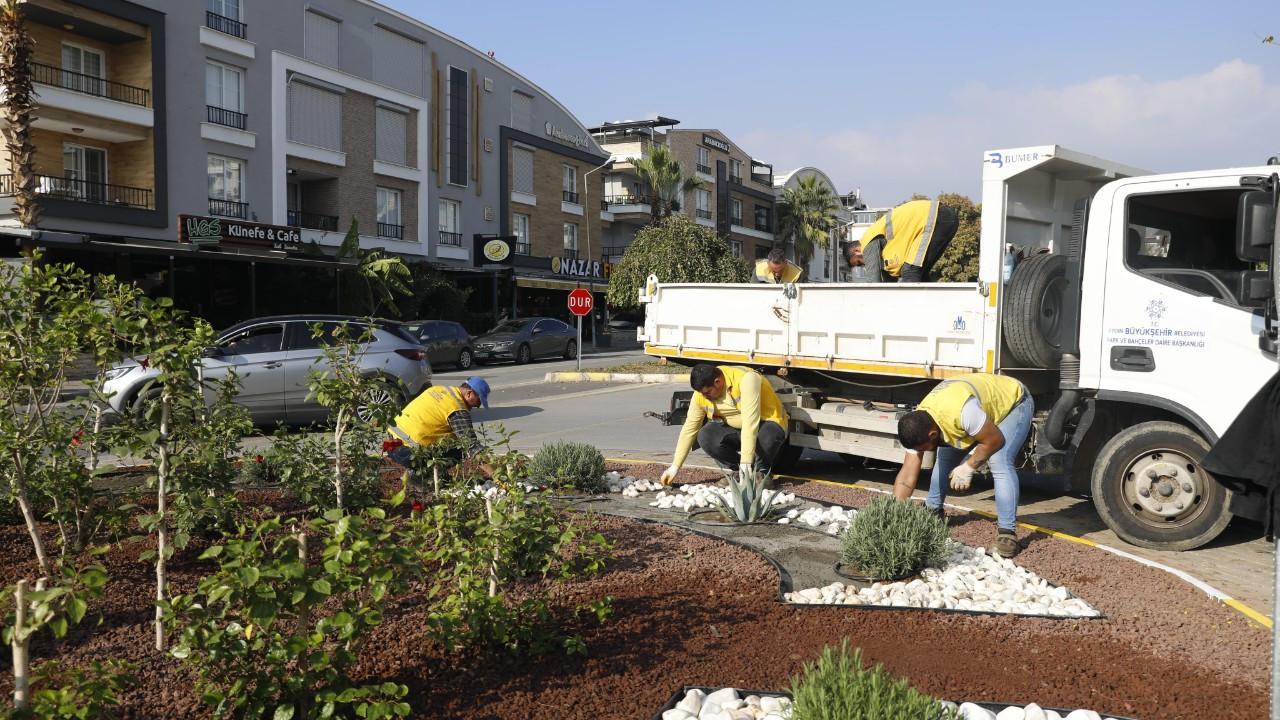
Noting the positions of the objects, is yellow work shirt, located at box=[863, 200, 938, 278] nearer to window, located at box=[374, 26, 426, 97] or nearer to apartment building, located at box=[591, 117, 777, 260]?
window, located at box=[374, 26, 426, 97]

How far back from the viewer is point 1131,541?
6711mm

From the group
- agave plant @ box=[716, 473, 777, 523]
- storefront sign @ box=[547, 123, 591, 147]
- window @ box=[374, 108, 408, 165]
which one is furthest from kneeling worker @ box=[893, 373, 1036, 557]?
storefront sign @ box=[547, 123, 591, 147]

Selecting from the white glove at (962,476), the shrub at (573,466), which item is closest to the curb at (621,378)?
the shrub at (573,466)

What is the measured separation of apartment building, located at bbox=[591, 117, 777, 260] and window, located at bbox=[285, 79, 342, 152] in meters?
A: 22.1

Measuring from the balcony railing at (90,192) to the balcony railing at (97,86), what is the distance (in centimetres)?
230

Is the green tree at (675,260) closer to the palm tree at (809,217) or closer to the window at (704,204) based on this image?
the window at (704,204)

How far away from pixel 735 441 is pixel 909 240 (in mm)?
2611

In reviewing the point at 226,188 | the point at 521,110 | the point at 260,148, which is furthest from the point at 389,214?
the point at 521,110

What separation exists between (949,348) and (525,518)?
473 cm

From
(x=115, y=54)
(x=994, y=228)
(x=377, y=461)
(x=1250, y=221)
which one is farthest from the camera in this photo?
(x=115, y=54)

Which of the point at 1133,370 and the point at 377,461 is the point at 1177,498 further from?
the point at 377,461

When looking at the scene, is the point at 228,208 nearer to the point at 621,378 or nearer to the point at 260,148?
the point at 260,148

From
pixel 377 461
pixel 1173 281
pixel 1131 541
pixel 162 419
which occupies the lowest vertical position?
pixel 1131 541

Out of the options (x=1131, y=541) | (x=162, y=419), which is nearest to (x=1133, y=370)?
(x=1131, y=541)
